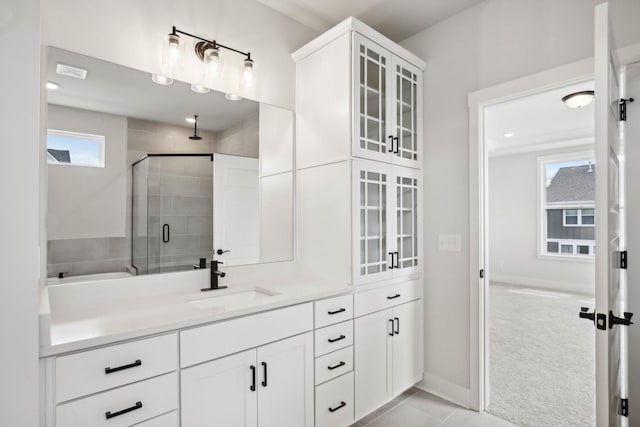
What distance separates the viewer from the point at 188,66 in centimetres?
193

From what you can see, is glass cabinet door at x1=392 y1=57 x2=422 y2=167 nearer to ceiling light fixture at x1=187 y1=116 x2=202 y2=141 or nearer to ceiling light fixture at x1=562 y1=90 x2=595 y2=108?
ceiling light fixture at x1=187 y1=116 x2=202 y2=141

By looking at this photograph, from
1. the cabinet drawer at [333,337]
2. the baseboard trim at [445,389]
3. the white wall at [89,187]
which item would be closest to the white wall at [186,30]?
the white wall at [89,187]

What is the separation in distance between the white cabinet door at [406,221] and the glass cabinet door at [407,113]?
113 mm

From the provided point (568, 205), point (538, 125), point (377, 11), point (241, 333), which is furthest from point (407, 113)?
point (568, 205)

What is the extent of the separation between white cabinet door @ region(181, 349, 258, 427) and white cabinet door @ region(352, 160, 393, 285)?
0.85 m

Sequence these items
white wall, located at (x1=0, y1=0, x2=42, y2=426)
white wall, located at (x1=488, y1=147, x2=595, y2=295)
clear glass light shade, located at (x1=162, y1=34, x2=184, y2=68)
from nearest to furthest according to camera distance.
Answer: white wall, located at (x1=0, y1=0, x2=42, y2=426)
clear glass light shade, located at (x1=162, y1=34, x2=184, y2=68)
white wall, located at (x1=488, y1=147, x2=595, y2=295)

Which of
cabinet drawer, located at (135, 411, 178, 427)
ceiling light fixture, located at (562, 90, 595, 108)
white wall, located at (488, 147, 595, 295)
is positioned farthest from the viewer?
white wall, located at (488, 147, 595, 295)

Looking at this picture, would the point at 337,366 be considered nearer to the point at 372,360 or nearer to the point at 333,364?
the point at 333,364

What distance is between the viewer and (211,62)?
194 centimetres

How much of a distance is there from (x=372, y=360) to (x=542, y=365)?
1869mm

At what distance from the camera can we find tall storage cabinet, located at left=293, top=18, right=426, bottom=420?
2043 millimetres

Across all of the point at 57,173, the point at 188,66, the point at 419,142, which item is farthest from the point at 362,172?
the point at 57,173

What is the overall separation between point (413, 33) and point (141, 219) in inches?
97.9

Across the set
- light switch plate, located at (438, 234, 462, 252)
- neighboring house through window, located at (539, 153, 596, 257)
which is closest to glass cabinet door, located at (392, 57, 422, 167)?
light switch plate, located at (438, 234, 462, 252)
